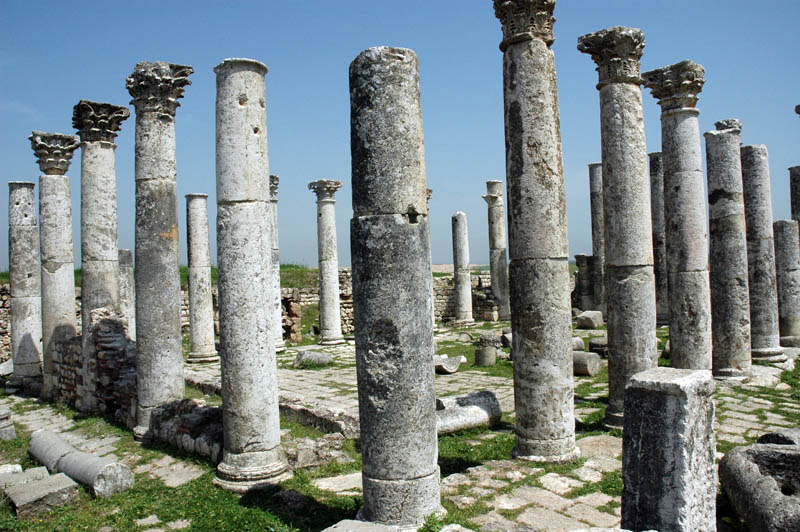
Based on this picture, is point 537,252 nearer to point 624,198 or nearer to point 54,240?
point 624,198

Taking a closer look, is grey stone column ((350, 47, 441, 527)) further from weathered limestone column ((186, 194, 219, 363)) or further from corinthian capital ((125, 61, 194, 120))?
weathered limestone column ((186, 194, 219, 363))

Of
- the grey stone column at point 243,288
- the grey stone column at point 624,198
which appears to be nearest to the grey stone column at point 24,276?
the grey stone column at point 243,288

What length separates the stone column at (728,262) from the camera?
12.2 m

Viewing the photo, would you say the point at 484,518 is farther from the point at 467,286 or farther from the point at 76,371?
the point at 467,286

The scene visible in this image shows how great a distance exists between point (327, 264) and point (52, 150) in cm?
943

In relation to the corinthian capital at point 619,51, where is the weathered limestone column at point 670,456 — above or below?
below

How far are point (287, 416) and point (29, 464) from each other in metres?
3.68

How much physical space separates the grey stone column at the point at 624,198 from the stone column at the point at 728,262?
4181 mm

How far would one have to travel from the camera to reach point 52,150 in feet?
47.8

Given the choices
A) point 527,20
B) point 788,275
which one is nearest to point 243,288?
point 527,20

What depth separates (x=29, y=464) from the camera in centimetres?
891

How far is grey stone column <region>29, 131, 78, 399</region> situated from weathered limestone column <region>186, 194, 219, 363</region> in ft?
13.0

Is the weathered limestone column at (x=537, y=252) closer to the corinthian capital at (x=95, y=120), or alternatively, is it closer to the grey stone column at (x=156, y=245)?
the grey stone column at (x=156, y=245)

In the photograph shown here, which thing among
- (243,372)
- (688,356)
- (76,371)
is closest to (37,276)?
(76,371)
